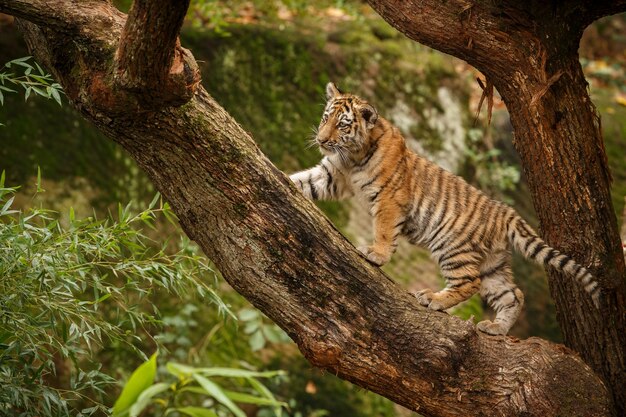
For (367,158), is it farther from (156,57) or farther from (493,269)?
(156,57)

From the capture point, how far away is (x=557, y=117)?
3.98 metres

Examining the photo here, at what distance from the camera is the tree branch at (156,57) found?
2.78 meters

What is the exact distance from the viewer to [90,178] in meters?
5.96

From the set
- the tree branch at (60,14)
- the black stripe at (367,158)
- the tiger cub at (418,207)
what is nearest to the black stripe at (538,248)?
the tiger cub at (418,207)

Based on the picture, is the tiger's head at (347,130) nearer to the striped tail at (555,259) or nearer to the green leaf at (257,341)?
the striped tail at (555,259)

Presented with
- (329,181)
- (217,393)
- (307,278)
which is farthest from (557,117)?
(217,393)

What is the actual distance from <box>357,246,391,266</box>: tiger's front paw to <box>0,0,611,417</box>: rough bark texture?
19 centimetres

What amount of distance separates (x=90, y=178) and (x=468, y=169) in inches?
132

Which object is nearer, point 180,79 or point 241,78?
point 180,79

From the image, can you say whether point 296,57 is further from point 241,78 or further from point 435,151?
point 435,151

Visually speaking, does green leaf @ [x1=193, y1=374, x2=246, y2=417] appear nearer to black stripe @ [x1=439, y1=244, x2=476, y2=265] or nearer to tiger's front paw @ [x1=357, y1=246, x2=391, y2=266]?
tiger's front paw @ [x1=357, y1=246, x2=391, y2=266]

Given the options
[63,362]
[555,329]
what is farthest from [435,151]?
[63,362]

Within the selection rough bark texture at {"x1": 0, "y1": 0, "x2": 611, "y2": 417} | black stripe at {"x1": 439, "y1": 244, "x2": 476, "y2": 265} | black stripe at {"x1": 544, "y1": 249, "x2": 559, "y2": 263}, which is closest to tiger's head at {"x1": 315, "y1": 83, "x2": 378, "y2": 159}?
black stripe at {"x1": 439, "y1": 244, "x2": 476, "y2": 265}

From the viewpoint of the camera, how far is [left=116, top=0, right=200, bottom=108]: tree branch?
2.78m
